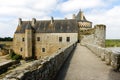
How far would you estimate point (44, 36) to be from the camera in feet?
155

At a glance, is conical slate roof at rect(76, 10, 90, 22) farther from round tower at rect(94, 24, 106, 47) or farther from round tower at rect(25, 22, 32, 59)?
round tower at rect(94, 24, 106, 47)

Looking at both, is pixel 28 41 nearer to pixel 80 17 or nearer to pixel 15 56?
pixel 15 56

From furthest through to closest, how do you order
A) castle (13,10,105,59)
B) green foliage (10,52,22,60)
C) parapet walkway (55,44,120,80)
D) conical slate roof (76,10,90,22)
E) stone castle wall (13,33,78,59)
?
conical slate roof (76,10,90,22), stone castle wall (13,33,78,59), castle (13,10,105,59), green foliage (10,52,22,60), parapet walkway (55,44,120,80)

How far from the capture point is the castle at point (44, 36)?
1794 inches

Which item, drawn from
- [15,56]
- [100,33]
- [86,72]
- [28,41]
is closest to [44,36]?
[28,41]

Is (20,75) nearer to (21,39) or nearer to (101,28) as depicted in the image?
(101,28)

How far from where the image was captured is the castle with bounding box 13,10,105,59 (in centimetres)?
4556

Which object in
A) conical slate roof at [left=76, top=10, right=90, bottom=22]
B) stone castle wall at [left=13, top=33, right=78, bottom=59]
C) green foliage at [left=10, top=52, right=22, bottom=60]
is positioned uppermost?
conical slate roof at [left=76, top=10, right=90, bottom=22]

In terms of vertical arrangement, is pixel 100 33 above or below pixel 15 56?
above

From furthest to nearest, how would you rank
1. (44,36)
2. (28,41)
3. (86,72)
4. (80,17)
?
(80,17) → (44,36) → (28,41) → (86,72)

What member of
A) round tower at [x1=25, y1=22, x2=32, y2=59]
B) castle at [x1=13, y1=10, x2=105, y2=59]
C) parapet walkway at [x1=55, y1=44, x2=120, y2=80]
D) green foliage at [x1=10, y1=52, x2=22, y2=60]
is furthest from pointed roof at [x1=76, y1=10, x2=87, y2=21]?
parapet walkway at [x1=55, y1=44, x2=120, y2=80]

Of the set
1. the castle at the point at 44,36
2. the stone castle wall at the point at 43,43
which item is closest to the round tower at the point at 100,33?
the castle at the point at 44,36

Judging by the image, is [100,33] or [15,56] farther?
[15,56]

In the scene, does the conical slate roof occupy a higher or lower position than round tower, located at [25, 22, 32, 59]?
higher
